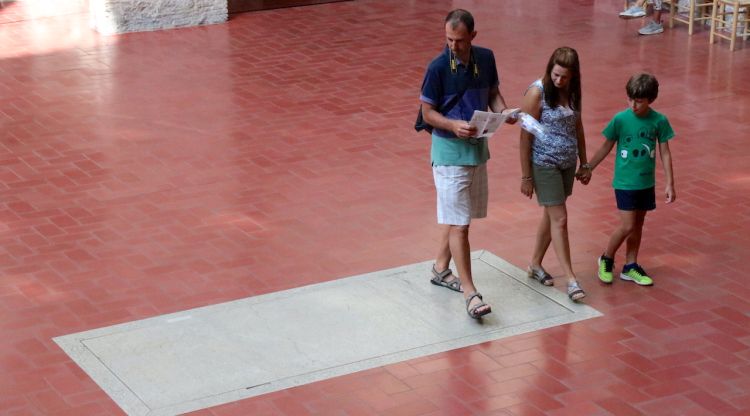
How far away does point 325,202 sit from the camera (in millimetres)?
9000

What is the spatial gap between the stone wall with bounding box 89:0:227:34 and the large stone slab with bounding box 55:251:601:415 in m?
7.64

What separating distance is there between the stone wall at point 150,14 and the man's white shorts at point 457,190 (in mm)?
8137

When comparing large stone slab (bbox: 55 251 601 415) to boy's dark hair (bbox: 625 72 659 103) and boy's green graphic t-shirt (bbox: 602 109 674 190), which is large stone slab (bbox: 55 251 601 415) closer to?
boy's green graphic t-shirt (bbox: 602 109 674 190)

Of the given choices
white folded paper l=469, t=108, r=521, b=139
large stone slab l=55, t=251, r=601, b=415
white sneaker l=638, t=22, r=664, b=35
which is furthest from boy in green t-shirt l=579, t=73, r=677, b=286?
white sneaker l=638, t=22, r=664, b=35

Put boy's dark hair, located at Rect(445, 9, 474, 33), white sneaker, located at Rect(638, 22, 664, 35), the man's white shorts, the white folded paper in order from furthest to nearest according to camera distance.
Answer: white sneaker, located at Rect(638, 22, 664, 35) → the man's white shorts → boy's dark hair, located at Rect(445, 9, 474, 33) → the white folded paper

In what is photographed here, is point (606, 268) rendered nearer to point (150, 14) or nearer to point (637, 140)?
point (637, 140)

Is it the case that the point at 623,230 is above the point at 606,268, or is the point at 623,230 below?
above

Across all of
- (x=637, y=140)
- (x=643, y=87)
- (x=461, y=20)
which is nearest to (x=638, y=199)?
(x=637, y=140)

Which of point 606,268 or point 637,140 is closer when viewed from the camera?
point 637,140

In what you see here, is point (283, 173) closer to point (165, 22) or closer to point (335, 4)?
point (165, 22)

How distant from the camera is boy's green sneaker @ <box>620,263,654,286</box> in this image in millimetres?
7559

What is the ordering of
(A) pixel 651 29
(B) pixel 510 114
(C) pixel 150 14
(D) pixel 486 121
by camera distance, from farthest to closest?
(C) pixel 150 14 < (A) pixel 651 29 < (B) pixel 510 114 < (D) pixel 486 121

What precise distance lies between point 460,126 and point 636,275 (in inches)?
67.8

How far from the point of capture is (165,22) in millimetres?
14500
